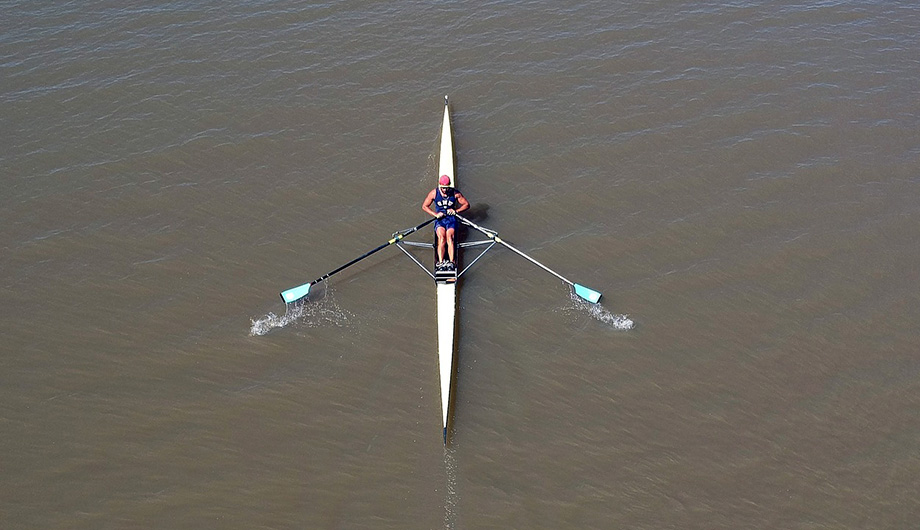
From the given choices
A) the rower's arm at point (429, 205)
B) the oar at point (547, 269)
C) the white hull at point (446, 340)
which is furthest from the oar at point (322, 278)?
the white hull at point (446, 340)

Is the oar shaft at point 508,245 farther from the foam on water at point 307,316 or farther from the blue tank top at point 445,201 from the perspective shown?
the foam on water at point 307,316

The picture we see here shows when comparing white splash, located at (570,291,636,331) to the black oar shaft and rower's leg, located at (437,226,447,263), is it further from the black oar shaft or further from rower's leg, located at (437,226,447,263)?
the black oar shaft

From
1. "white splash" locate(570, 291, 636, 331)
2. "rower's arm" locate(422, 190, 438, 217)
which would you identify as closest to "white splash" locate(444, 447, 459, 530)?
"white splash" locate(570, 291, 636, 331)

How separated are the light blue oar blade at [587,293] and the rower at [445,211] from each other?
214cm

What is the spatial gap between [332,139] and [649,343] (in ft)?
26.0

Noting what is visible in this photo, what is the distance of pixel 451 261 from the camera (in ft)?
45.4

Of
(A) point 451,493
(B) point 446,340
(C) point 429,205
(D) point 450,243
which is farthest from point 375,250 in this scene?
(A) point 451,493

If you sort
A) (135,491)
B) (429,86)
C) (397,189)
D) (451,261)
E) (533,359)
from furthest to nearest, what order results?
(429,86)
(397,189)
(451,261)
(533,359)
(135,491)

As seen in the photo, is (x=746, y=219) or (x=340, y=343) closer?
(x=340, y=343)

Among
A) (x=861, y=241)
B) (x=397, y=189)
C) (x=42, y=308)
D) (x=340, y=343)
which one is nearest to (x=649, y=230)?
(x=861, y=241)

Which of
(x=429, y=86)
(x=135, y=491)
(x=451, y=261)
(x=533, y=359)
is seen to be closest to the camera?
(x=135, y=491)

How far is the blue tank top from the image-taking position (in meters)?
14.3

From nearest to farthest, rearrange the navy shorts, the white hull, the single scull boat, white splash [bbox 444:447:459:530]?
white splash [bbox 444:447:459:530]
the white hull
the single scull boat
the navy shorts

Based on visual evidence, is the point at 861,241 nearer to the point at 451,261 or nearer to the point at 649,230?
the point at 649,230
